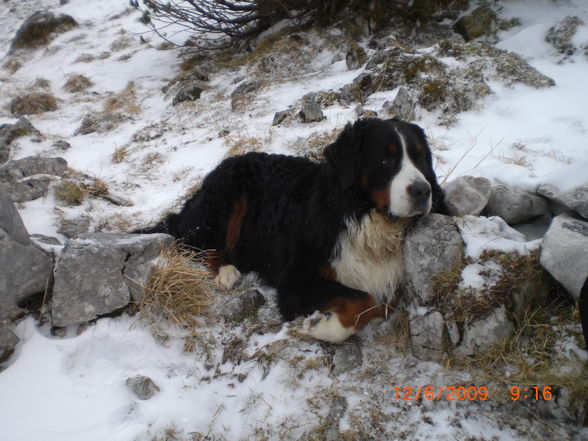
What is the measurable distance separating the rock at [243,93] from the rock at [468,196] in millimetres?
4176

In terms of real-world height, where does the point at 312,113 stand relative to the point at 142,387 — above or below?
below

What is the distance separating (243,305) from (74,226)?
1802 millimetres

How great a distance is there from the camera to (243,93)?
6676 millimetres

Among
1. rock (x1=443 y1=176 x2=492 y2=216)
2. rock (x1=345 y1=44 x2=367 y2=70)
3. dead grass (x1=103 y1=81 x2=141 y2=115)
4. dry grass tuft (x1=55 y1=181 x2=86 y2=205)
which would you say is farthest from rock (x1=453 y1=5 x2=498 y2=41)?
dry grass tuft (x1=55 y1=181 x2=86 y2=205)

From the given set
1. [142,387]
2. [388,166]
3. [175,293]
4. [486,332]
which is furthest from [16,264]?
[486,332]

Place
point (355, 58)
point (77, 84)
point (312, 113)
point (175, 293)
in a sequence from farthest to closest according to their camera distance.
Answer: point (77, 84)
point (355, 58)
point (312, 113)
point (175, 293)

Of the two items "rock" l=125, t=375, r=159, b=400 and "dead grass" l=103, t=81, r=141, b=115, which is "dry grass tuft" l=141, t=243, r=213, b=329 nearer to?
"rock" l=125, t=375, r=159, b=400

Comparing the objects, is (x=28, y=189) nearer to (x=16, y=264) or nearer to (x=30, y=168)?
(x=30, y=168)

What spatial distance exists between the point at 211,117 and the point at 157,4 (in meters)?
3.38

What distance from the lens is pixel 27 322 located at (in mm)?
2596

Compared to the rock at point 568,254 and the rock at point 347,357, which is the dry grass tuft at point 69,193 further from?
the rock at point 568,254

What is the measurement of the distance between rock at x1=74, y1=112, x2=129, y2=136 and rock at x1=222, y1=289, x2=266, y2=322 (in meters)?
5.18

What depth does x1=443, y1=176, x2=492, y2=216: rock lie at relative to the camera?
110 inches

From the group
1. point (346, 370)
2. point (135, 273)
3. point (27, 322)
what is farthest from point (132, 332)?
point (346, 370)
